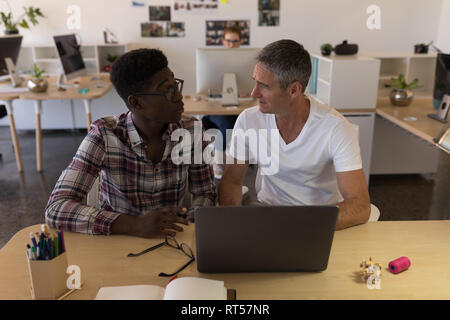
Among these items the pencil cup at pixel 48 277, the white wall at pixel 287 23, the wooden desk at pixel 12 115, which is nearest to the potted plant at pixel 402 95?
the white wall at pixel 287 23

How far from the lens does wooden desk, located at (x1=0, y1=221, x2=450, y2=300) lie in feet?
3.61

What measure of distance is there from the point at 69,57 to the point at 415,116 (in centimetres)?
318

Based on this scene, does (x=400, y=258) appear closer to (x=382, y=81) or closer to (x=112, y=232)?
(x=112, y=232)

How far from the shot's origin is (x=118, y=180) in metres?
1.60

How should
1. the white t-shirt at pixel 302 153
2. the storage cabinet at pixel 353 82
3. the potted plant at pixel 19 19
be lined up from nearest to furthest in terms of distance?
the white t-shirt at pixel 302 153
the storage cabinet at pixel 353 82
the potted plant at pixel 19 19

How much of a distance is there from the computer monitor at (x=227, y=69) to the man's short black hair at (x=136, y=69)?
179 cm

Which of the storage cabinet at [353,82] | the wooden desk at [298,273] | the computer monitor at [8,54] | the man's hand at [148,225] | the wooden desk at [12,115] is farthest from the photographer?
the computer monitor at [8,54]

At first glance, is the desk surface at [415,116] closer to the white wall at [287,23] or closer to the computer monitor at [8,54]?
the white wall at [287,23]

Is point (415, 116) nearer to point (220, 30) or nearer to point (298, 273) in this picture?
point (298, 273)

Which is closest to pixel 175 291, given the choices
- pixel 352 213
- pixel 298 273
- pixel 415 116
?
pixel 298 273

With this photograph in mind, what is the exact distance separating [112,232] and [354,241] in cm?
76

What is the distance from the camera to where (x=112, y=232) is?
137 cm

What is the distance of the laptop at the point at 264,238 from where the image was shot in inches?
40.2
